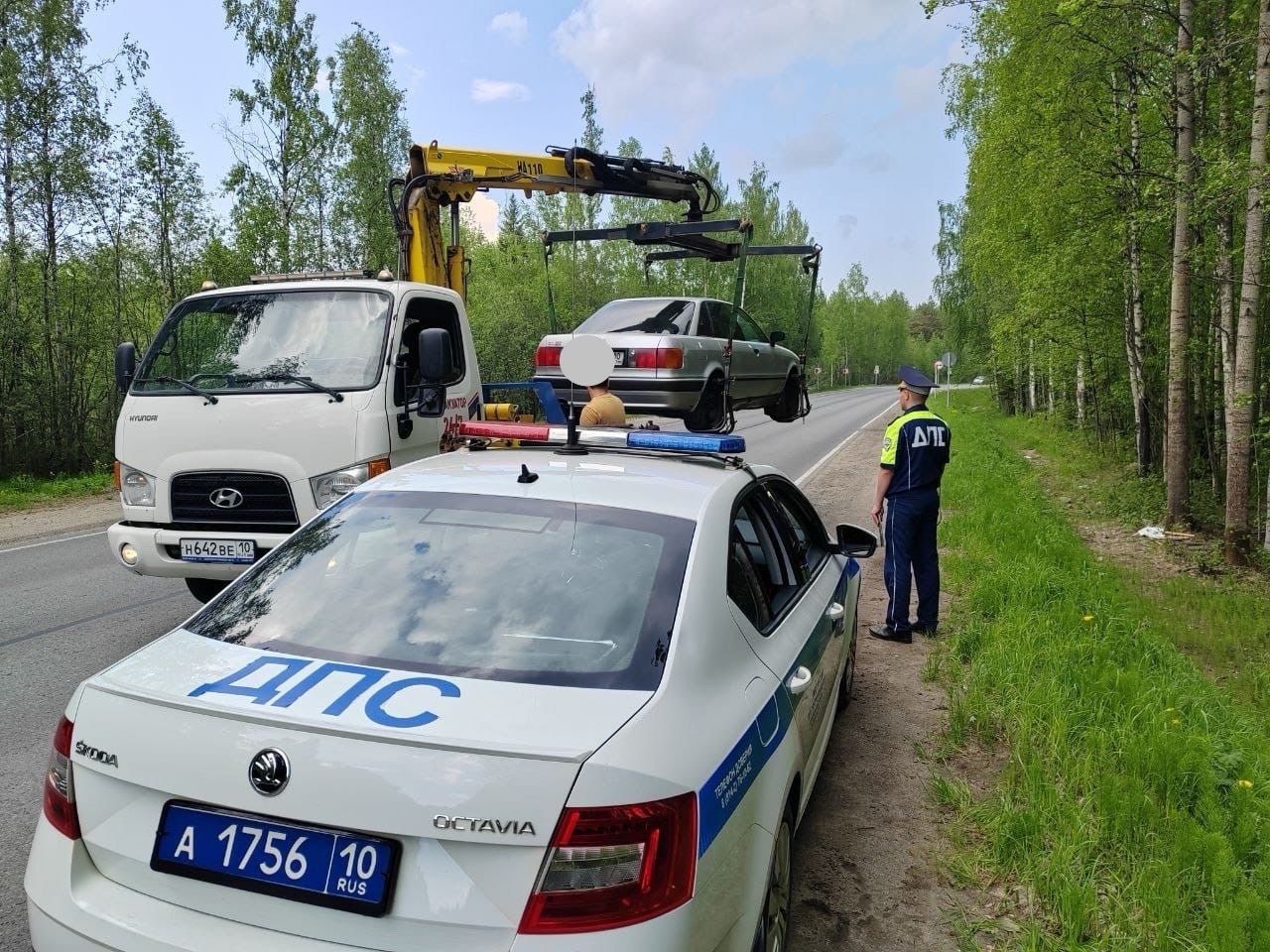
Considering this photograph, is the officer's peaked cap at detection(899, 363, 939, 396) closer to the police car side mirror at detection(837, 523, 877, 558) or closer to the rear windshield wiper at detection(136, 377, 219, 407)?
the police car side mirror at detection(837, 523, 877, 558)

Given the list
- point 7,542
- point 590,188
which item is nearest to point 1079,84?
point 590,188

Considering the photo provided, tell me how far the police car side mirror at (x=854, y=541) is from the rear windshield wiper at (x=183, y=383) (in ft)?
12.9

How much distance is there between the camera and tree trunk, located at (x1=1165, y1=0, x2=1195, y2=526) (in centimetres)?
1054

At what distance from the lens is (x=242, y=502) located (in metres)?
5.27

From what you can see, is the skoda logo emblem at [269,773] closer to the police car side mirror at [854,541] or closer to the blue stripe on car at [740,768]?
the blue stripe on car at [740,768]

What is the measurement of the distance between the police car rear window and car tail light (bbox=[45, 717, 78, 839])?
1.40 feet

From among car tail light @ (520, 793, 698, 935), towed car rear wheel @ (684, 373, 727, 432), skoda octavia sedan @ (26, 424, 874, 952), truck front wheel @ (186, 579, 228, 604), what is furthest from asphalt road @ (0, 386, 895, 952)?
towed car rear wheel @ (684, 373, 727, 432)

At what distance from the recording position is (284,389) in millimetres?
5426

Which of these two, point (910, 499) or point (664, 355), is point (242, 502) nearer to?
point (664, 355)

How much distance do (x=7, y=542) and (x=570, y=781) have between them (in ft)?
35.5

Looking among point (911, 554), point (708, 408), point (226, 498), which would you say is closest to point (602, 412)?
point (708, 408)

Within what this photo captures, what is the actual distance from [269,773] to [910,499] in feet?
16.5

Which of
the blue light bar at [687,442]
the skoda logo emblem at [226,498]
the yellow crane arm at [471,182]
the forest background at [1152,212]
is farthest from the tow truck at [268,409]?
the forest background at [1152,212]

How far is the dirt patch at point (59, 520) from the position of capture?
1049cm
